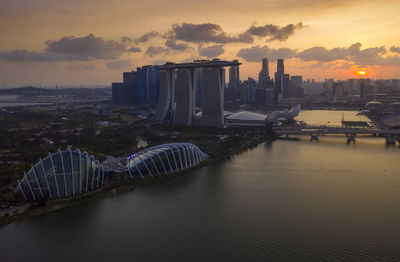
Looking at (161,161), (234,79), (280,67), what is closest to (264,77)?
(280,67)

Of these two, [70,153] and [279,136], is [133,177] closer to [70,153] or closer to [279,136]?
[70,153]

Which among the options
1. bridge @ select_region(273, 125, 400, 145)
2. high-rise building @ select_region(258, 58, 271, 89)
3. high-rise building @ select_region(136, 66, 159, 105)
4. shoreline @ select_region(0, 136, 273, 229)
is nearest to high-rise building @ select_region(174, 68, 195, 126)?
bridge @ select_region(273, 125, 400, 145)

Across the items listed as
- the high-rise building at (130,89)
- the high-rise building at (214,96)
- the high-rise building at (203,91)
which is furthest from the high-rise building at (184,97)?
the high-rise building at (130,89)

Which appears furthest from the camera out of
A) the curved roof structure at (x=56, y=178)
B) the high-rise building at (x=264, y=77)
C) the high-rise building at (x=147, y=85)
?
the high-rise building at (x=264, y=77)

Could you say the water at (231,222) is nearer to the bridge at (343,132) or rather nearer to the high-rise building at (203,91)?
the bridge at (343,132)

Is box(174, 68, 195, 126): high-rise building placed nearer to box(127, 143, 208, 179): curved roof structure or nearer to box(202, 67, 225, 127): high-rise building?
box(202, 67, 225, 127): high-rise building

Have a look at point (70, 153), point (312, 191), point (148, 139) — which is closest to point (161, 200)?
point (70, 153)
